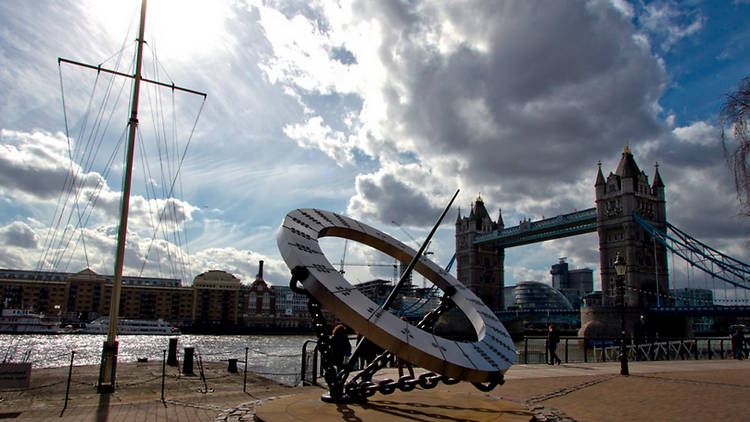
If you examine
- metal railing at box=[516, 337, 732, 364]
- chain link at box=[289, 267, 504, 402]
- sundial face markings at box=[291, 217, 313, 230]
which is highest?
sundial face markings at box=[291, 217, 313, 230]

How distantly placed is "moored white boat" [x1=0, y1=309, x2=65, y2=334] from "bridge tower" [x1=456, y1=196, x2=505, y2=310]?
201 ft

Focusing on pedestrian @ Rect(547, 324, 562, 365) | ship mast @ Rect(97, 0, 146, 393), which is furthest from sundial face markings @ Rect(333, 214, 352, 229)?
pedestrian @ Rect(547, 324, 562, 365)

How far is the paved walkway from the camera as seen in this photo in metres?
6.94

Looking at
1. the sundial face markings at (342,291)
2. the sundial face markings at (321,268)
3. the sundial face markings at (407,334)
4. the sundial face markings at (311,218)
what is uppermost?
the sundial face markings at (311,218)

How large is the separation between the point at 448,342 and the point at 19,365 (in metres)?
7.34

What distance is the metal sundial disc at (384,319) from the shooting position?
5754mm

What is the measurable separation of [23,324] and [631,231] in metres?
73.6

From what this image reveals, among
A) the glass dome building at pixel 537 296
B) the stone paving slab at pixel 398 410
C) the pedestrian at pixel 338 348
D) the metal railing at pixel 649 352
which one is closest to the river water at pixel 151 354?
the pedestrian at pixel 338 348

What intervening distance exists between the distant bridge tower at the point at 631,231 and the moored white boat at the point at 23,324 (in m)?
68.3

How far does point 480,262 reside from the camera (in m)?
88.2

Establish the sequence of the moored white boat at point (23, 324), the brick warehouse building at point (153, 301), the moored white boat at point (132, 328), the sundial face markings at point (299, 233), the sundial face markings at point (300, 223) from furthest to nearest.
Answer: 1. the brick warehouse building at point (153, 301)
2. the moored white boat at point (132, 328)
3. the moored white boat at point (23, 324)
4. the sundial face markings at point (300, 223)
5. the sundial face markings at point (299, 233)

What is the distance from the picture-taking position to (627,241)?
55094 millimetres

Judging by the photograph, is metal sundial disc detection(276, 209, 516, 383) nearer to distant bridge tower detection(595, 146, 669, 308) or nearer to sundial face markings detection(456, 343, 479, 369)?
sundial face markings detection(456, 343, 479, 369)

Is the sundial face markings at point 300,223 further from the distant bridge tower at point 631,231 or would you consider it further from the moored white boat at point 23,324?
the moored white boat at point 23,324
